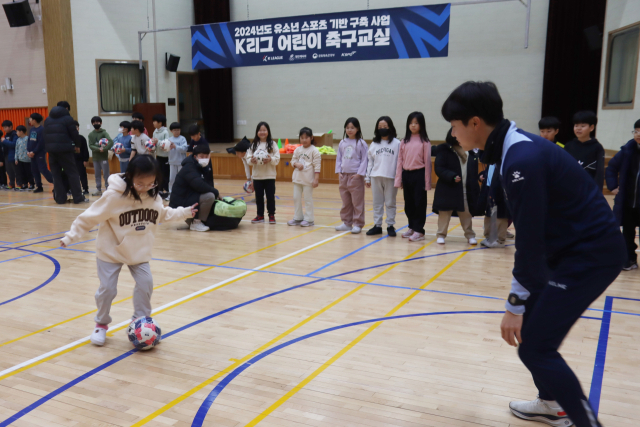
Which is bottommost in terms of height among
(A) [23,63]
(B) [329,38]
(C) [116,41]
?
(A) [23,63]

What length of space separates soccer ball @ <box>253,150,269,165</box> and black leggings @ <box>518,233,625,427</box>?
6.02 m

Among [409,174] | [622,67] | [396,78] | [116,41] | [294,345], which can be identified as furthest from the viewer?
[396,78]

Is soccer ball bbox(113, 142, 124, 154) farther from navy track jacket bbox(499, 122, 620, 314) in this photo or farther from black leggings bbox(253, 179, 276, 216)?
navy track jacket bbox(499, 122, 620, 314)

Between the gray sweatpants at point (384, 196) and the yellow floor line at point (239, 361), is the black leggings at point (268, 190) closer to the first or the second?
the gray sweatpants at point (384, 196)

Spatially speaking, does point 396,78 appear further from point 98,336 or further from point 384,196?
point 98,336

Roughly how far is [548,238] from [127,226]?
2558 mm

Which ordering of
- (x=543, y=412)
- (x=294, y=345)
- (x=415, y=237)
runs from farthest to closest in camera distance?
(x=415, y=237), (x=294, y=345), (x=543, y=412)

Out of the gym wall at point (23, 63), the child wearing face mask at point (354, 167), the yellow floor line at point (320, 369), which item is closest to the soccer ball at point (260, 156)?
the child wearing face mask at point (354, 167)

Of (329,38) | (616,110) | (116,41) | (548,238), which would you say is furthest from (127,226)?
(116,41)

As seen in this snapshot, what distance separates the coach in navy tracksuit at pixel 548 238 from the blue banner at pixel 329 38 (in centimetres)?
961

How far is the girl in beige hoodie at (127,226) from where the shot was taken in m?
3.33

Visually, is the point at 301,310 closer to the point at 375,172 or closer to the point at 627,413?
the point at 627,413

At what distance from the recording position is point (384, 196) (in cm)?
728

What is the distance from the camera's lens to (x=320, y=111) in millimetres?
16375
